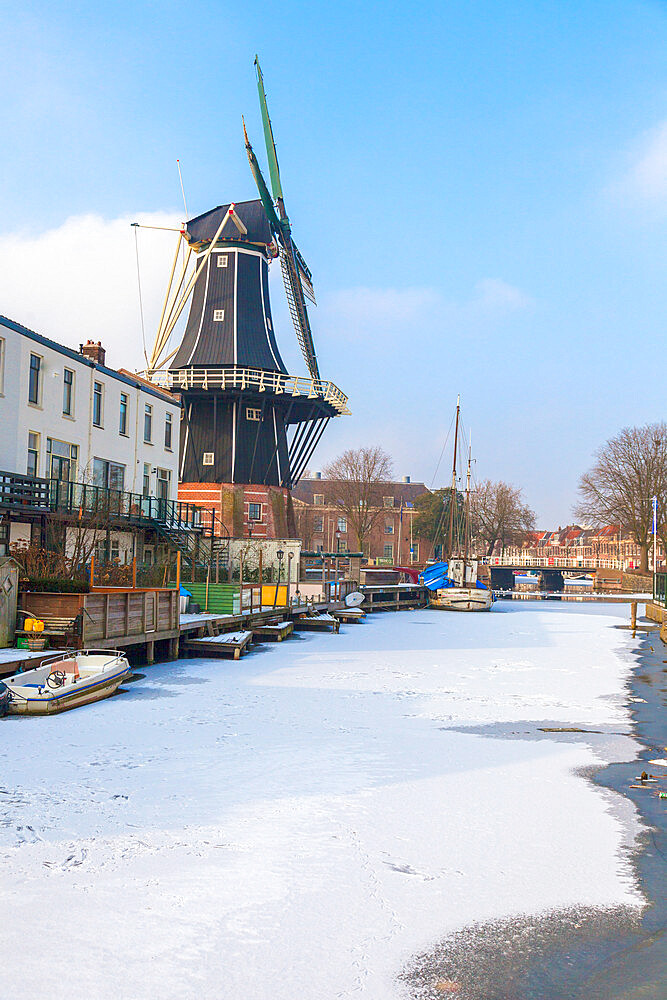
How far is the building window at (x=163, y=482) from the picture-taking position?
40200 millimetres

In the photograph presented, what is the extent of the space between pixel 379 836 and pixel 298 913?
2209 mm

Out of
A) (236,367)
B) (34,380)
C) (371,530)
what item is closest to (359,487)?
(371,530)

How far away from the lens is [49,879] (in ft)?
26.1

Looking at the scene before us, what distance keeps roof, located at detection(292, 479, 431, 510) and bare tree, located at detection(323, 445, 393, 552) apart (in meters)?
7.87

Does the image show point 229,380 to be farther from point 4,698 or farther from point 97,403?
point 4,698

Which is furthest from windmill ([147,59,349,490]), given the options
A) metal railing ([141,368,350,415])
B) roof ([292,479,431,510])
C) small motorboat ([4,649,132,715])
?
roof ([292,479,431,510])

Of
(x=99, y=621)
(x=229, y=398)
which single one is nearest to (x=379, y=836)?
(x=99, y=621)

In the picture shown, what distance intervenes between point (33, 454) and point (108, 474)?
213 inches

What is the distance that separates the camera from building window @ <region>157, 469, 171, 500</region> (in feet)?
132

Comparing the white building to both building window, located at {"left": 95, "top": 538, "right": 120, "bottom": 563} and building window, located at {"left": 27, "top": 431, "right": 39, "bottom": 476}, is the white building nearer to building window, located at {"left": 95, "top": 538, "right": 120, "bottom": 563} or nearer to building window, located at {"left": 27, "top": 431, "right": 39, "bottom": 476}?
building window, located at {"left": 27, "top": 431, "right": 39, "bottom": 476}

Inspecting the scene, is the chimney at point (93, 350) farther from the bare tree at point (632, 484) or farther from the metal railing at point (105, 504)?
the bare tree at point (632, 484)

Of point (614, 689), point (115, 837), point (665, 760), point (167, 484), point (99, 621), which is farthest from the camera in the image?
point (167, 484)

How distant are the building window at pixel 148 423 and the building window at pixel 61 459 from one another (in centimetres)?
675

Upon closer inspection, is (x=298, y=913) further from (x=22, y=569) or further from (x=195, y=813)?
(x=22, y=569)
